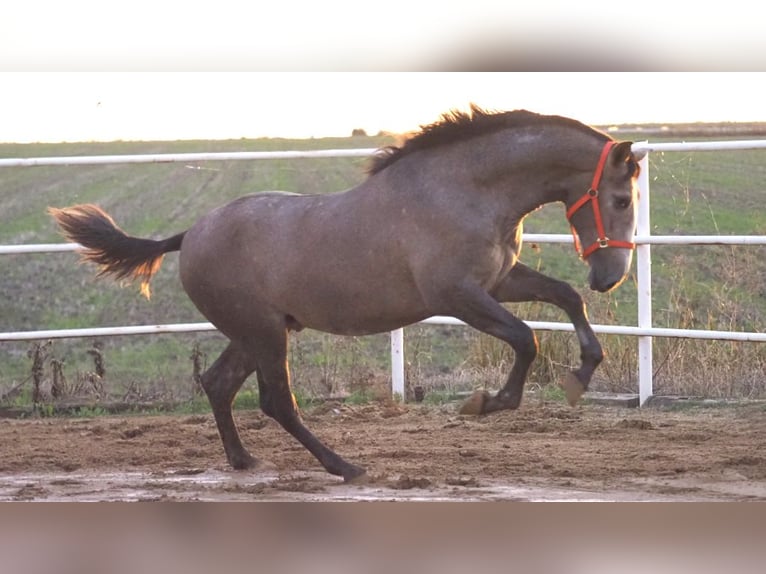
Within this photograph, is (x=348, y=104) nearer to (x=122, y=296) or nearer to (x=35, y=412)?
(x=35, y=412)

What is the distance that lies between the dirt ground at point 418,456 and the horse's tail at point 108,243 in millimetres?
1065

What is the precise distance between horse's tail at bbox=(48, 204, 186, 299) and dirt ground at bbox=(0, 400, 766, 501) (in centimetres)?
107

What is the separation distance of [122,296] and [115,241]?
22.8 feet

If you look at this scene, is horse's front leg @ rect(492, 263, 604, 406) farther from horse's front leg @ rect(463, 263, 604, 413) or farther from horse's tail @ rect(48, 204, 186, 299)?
horse's tail @ rect(48, 204, 186, 299)

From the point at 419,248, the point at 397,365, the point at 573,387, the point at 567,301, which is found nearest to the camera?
the point at 573,387

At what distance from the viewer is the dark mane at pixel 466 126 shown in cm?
530

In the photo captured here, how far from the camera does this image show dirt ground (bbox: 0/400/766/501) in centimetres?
538

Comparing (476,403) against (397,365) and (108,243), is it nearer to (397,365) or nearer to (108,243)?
(108,243)

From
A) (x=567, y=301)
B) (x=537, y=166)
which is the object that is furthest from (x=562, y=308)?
(x=537, y=166)

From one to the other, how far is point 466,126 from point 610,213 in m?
0.82

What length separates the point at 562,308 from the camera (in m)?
5.24

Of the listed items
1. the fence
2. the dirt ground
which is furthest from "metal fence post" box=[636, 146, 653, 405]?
the dirt ground

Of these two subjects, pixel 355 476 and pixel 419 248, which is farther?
pixel 355 476

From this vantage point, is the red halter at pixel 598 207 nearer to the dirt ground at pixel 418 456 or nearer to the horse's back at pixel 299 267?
the horse's back at pixel 299 267
